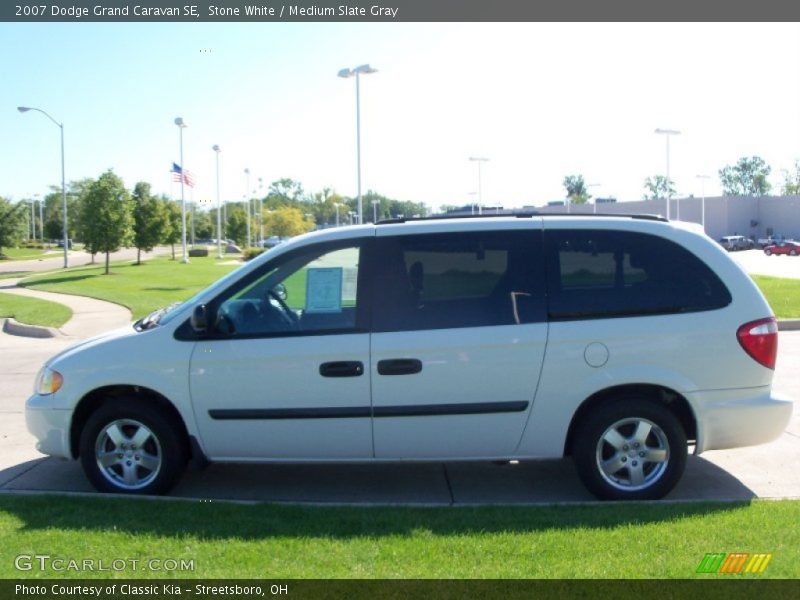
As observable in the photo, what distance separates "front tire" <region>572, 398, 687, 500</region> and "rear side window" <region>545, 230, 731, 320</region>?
2.13 feet

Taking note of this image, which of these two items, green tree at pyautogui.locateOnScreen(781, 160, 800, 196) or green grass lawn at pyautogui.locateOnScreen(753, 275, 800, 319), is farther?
green tree at pyautogui.locateOnScreen(781, 160, 800, 196)

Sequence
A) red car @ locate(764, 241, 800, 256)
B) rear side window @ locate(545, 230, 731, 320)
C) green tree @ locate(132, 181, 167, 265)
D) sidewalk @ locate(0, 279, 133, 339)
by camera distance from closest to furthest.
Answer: rear side window @ locate(545, 230, 731, 320)
sidewalk @ locate(0, 279, 133, 339)
green tree @ locate(132, 181, 167, 265)
red car @ locate(764, 241, 800, 256)

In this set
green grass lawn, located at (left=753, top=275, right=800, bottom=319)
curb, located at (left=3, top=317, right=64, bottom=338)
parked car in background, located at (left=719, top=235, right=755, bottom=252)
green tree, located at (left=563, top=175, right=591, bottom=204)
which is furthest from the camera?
green tree, located at (left=563, top=175, right=591, bottom=204)

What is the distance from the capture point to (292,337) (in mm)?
5516

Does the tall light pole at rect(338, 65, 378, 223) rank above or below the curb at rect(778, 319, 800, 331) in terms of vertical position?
above

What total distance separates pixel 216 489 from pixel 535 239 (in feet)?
9.36

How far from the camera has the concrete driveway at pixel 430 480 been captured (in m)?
5.75

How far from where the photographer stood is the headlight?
5742 mm

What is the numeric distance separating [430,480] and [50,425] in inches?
106

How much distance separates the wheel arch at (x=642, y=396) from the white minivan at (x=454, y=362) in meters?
0.01

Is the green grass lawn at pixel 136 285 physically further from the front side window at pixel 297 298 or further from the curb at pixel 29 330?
the front side window at pixel 297 298

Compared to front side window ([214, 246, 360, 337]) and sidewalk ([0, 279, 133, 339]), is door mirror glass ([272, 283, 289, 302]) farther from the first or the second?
sidewalk ([0, 279, 133, 339])

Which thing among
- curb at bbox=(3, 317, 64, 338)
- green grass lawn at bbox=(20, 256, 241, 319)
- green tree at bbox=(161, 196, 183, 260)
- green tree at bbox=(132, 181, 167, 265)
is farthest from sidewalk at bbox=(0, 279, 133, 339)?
green tree at bbox=(161, 196, 183, 260)

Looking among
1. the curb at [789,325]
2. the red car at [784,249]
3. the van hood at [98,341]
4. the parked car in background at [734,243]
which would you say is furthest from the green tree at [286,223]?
the van hood at [98,341]
